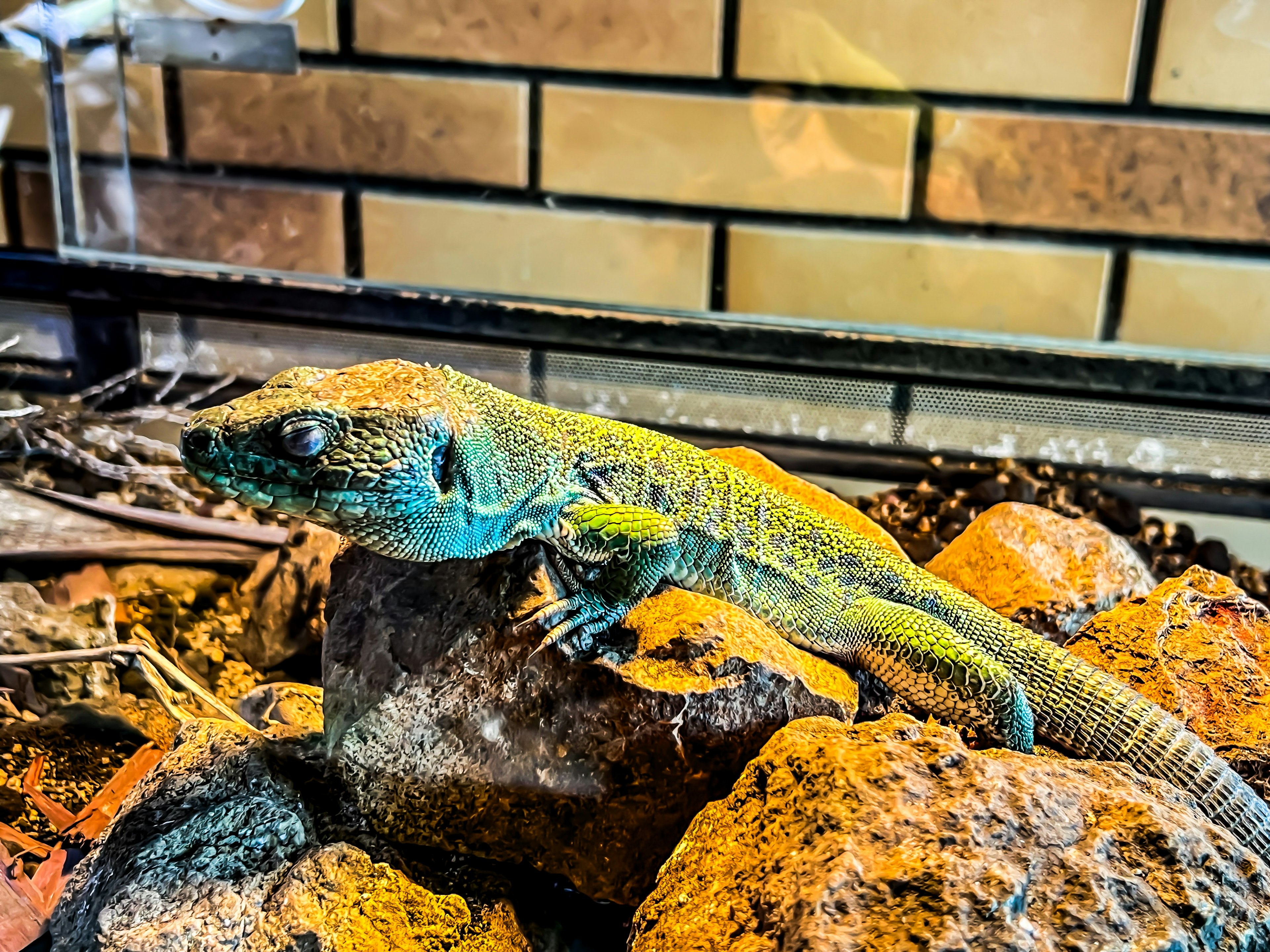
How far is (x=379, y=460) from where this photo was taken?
1.29 m

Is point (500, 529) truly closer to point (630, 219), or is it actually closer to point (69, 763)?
point (69, 763)

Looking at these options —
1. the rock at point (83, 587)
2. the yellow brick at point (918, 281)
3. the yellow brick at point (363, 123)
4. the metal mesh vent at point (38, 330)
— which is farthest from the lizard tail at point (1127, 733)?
the metal mesh vent at point (38, 330)

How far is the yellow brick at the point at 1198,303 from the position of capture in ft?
9.09

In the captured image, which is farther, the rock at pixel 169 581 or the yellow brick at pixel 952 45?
the yellow brick at pixel 952 45

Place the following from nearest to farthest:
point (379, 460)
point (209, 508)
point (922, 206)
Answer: point (379, 460) → point (209, 508) → point (922, 206)

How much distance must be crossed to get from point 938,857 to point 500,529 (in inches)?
31.2

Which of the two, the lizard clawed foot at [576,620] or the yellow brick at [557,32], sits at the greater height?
the yellow brick at [557,32]

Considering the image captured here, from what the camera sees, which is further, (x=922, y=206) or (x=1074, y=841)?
(x=922, y=206)

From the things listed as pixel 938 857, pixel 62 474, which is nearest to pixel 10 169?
pixel 62 474

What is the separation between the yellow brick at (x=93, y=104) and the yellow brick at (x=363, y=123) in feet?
0.36

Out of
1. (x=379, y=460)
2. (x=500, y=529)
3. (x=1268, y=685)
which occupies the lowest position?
(x=1268, y=685)

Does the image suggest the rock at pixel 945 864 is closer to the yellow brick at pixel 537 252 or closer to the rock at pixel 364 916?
the rock at pixel 364 916

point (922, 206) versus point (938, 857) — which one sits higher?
point (922, 206)

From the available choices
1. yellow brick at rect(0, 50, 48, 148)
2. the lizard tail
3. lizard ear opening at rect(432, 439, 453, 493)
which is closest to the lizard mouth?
lizard ear opening at rect(432, 439, 453, 493)
